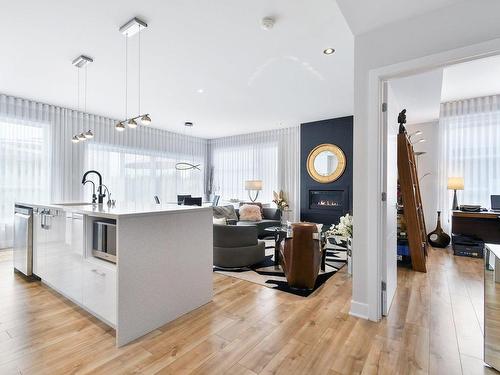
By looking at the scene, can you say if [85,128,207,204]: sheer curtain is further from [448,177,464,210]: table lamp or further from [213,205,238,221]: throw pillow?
[448,177,464,210]: table lamp

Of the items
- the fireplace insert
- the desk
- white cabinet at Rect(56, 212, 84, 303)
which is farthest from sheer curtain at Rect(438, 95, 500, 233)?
white cabinet at Rect(56, 212, 84, 303)

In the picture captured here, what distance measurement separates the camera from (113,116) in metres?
6.07

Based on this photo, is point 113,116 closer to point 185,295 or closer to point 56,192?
point 56,192

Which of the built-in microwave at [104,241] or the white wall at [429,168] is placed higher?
the white wall at [429,168]

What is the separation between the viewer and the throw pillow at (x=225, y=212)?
573 centimetres

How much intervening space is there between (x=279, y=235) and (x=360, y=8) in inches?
116

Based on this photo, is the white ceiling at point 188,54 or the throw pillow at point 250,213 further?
the throw pillow at point 250,213

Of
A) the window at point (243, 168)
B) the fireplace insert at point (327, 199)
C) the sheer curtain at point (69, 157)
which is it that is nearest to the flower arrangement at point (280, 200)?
the window at point (243, 168)

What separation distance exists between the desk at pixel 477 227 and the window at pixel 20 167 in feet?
25.9

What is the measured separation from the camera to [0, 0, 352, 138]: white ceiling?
2379 mm

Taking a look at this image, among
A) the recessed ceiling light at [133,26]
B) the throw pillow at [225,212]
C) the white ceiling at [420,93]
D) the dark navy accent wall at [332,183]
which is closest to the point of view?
the recessed ceiling light at [133,26]

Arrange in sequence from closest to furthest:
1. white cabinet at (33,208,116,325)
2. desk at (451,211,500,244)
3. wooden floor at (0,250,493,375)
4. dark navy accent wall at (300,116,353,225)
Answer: wooden floor at (0,250,493,375)
white cabinet at (33,208,116,325)
desk at (451,211,500,244)
dark navy accent wall at (300,116,353,225)

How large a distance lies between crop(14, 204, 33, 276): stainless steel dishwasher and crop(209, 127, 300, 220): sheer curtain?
5446 millimetres

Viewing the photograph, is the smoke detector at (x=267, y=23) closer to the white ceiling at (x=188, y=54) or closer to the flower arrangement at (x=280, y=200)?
the white ceiling at (x=188, y=54)
